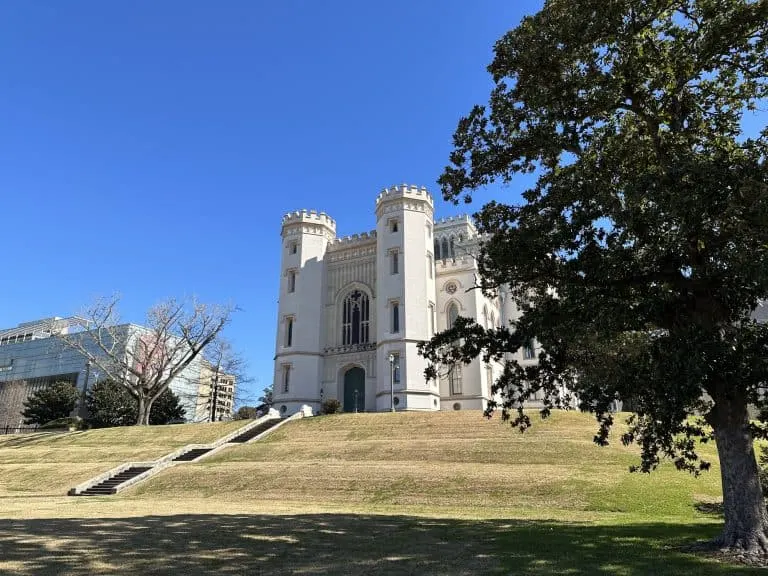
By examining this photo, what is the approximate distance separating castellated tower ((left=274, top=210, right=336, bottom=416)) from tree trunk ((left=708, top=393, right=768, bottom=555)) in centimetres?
3460

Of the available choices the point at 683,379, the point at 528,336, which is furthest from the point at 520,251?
the point at 683,379

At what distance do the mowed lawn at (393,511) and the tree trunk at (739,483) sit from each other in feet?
3.13

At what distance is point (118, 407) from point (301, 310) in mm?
19489

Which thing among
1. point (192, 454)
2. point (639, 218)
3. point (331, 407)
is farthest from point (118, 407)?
point (639, 218)

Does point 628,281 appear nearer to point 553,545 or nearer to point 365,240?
point 553,545

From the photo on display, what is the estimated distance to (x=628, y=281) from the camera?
9969mm

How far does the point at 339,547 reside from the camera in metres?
8.56

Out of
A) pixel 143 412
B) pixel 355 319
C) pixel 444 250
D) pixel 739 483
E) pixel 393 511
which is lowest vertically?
pixel 393 511

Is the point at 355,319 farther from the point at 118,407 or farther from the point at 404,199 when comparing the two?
the point at 118,407

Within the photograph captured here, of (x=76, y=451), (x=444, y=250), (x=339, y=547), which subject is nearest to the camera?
(x=339, y=547)

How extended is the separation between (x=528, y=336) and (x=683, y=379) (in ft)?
9.20

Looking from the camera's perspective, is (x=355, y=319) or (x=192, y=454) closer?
(x=192, y=454)

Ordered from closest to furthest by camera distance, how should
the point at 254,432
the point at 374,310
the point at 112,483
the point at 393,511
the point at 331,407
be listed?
the point at 393,511 → the point at 112,483 → the point at 254,432 → the point at 331,407 → the point at 374,310

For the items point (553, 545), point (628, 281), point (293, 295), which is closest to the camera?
point (553, 545)
